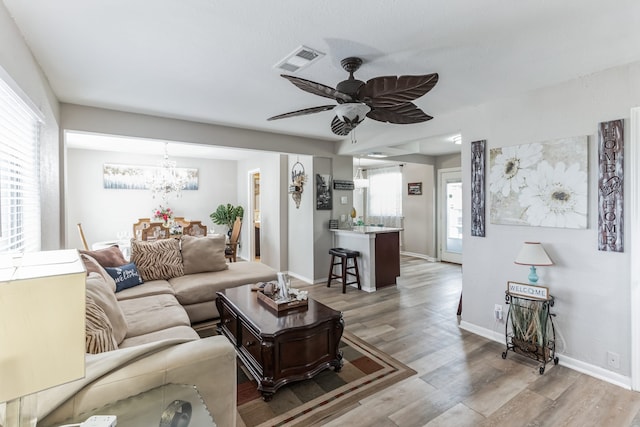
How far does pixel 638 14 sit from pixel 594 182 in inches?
48.6

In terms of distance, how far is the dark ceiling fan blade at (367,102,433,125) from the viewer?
219cm

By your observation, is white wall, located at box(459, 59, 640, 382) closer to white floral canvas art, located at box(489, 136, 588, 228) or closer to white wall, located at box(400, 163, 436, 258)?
white floral canvas art, located at box(489, 136, 588, 228)

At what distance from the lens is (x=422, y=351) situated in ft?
9.30

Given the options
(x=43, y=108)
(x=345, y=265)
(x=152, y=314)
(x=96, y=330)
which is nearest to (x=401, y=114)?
(x=96, y=330)

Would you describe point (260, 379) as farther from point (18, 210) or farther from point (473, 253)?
point (473, 253)

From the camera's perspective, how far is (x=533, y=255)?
2.63 metres

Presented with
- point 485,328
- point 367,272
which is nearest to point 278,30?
point 485,328

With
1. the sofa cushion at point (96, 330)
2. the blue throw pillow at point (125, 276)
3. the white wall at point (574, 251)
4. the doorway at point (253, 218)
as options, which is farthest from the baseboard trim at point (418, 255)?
the sofa cushion at point (96, 330)

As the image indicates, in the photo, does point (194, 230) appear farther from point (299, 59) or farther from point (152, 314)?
point (299, 59)

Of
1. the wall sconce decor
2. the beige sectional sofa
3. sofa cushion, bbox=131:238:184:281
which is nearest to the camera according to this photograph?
the beige sectional sofa

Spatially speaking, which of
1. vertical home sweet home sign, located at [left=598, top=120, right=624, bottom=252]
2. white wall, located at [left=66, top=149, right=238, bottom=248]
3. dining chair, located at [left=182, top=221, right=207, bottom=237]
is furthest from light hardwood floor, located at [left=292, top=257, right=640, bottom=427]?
white wall, located at [left=66, top=149, right=238, bottom=248]

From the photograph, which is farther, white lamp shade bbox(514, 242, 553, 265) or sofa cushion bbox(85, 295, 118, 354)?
white lamp shade bbox(514, 242, 553, 265)

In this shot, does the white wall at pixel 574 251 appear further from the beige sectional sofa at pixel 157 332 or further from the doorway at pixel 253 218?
the doorway at pixel 253 218

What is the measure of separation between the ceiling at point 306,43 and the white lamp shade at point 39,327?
1.51m
